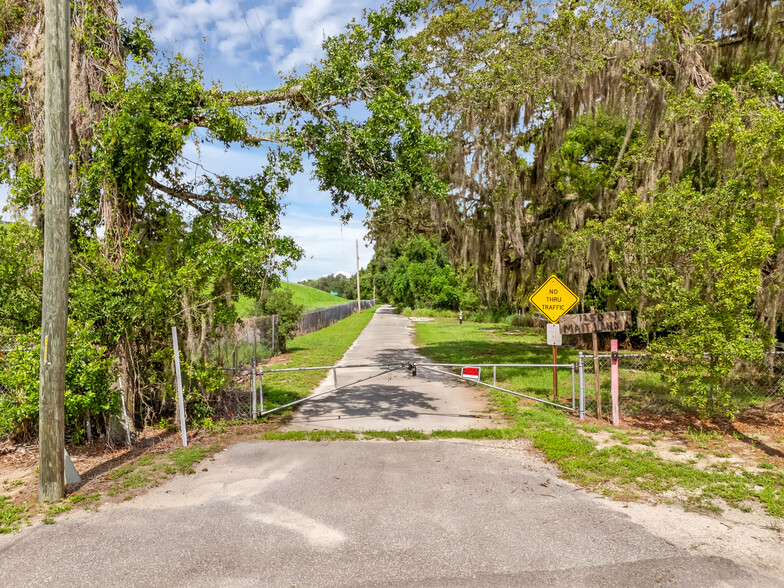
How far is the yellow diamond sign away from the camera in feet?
32.4

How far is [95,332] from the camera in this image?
7.16m

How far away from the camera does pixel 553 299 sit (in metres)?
9.98

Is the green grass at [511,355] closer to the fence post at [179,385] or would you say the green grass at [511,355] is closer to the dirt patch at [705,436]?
the dirt patch at [705,436]

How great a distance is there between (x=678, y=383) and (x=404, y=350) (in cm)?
1328

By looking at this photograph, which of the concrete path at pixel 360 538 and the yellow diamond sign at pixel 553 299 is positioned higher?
the yellow diamond sign at pixel 553 299

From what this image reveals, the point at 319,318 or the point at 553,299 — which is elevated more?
the point at 553,299

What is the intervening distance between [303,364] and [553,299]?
29.1 ft

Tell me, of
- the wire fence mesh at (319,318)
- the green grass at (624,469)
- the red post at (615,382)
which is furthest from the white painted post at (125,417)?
the wire fence mesh at (319,318)

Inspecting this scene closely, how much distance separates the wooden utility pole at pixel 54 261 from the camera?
17.5 ft

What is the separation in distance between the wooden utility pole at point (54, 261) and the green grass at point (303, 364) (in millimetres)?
4689

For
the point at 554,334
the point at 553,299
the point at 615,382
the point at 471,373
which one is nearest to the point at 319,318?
the point at 471,373

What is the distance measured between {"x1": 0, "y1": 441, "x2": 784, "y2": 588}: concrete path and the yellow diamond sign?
4132 millimetres

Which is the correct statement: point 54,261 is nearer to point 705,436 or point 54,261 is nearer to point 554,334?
point 554,334

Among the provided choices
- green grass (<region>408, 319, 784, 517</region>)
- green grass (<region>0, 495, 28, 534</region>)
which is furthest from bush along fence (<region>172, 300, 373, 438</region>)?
green grass (<region>408, 319, 784, 517</region>)
